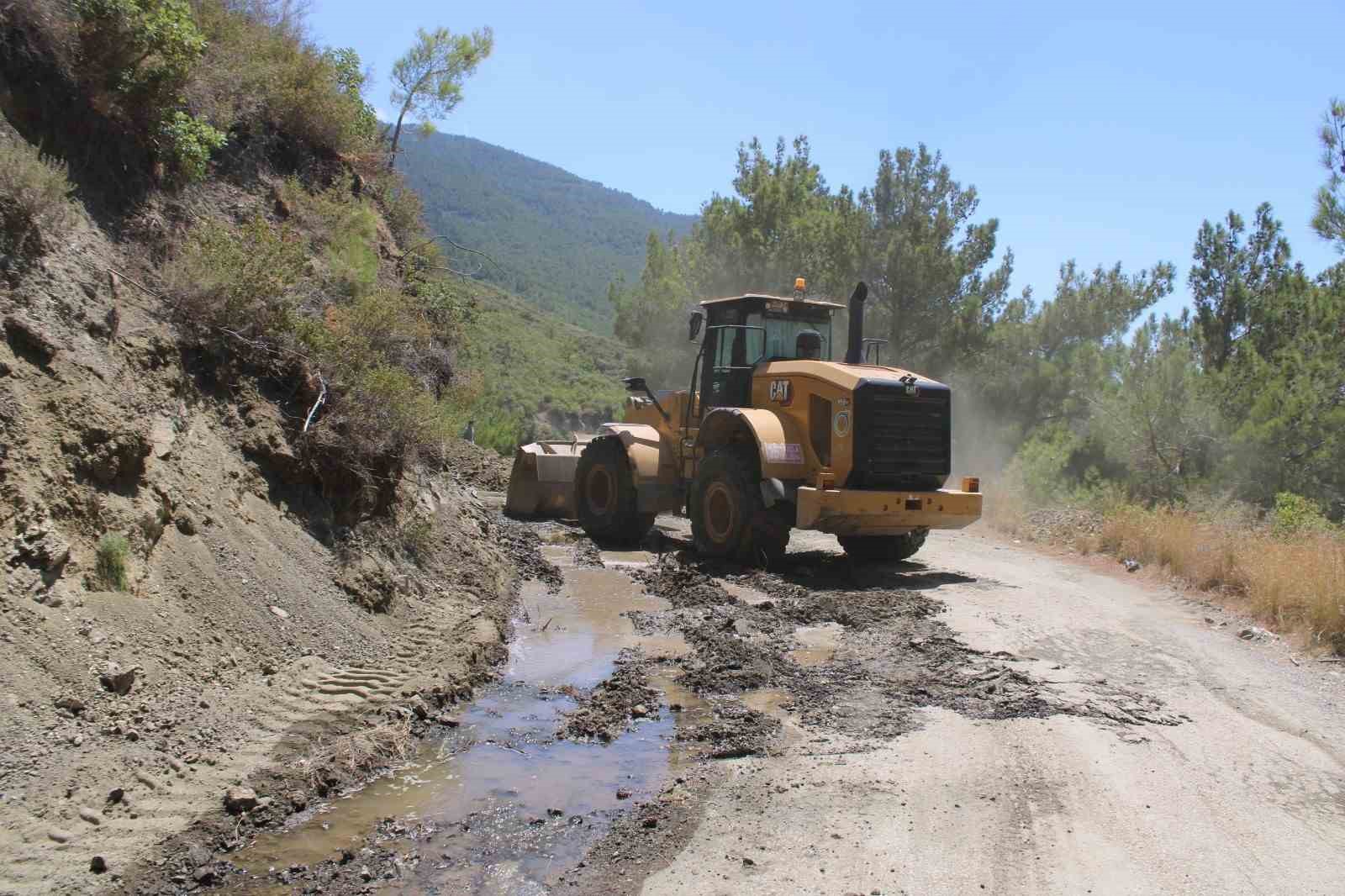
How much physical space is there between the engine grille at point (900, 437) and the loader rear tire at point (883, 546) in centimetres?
109

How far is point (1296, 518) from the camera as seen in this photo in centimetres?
1384

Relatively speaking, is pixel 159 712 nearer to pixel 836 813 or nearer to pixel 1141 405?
pixel 836 813

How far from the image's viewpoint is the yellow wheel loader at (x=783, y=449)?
10852mm

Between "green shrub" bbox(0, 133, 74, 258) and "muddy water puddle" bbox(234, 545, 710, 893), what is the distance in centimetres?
358

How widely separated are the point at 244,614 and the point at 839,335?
19095 mm

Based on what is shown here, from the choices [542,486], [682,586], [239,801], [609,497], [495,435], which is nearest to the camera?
[239,801]

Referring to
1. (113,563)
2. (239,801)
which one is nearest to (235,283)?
(113,563)

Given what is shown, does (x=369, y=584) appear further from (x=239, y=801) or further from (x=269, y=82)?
(x=269, y=82)

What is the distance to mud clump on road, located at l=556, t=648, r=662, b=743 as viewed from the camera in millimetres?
5988

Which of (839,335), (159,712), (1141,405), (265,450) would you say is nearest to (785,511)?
(265,450)

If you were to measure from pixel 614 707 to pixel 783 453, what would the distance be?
16.8 ft

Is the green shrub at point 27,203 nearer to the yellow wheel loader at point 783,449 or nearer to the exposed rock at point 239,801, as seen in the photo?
the exposed rock at point 239,801

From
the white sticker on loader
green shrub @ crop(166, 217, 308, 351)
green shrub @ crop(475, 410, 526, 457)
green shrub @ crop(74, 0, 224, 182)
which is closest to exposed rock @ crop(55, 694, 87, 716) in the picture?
green shrub @ crop(166, 217, 308, 351)

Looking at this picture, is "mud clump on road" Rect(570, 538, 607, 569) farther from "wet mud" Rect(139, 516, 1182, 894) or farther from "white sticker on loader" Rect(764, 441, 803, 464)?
"white sticker on loader" Rect(764, 441, 803, 464)
